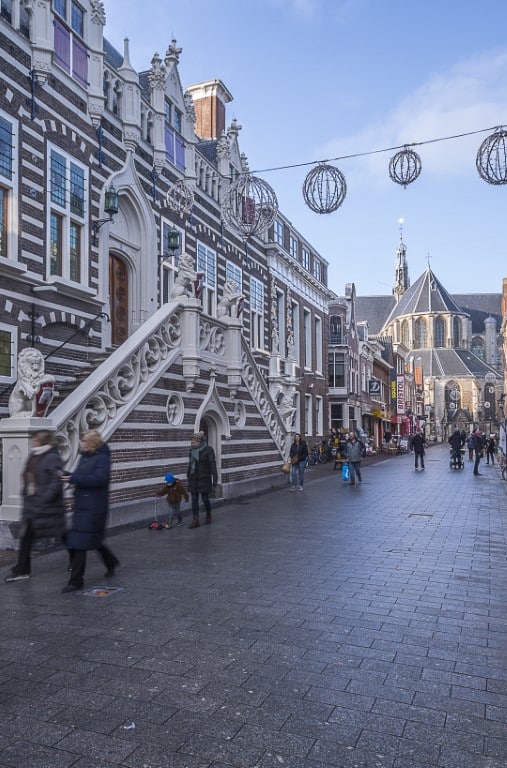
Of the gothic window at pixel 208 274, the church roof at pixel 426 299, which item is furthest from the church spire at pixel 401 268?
the gothic window at pixel 208 274

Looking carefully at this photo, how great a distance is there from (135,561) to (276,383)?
612 inches

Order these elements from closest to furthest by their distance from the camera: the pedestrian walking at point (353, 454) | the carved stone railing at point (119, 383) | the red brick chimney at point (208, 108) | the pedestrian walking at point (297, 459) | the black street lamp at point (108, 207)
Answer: the carved stone railing at point (119, 383), the black street lamp at point (108, 207), the pedestrian walking at point (297, 459), the pedestrian walking at point (353, 454), the red brick chimney at point (208, 108)

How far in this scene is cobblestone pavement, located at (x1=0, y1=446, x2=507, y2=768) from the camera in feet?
11.1

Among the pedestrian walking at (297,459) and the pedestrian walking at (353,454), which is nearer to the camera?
the pedestrian walking at (297,459)

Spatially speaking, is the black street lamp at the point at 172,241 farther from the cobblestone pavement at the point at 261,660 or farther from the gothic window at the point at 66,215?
the cobblestone pavement at the point at 261,660

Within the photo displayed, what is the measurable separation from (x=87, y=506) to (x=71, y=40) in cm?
1218

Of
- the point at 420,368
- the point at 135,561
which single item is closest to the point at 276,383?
the point at 135,561

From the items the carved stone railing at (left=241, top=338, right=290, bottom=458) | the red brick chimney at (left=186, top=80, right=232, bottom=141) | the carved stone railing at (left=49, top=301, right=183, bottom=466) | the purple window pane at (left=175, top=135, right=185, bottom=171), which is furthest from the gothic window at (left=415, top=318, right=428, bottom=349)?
the carved stone railing at (left=49, top=301, right=183, bottom=466)

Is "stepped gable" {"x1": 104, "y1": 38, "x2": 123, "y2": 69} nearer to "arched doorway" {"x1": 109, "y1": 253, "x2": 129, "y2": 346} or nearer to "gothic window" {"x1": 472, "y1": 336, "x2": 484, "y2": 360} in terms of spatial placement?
"arched doorway" {"x1": 109, "y1": 253, "x2": 129, "y2": 346}

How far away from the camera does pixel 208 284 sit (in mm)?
21906

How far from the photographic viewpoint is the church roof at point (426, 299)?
102062 mm

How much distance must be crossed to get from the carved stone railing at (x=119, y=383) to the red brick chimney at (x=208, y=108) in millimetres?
17073

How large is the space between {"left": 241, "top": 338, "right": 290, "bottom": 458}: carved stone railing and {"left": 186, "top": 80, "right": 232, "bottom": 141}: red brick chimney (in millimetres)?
14464

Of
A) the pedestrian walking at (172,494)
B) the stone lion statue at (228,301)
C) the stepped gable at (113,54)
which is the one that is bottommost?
the pedestrian walking at (172,494)
